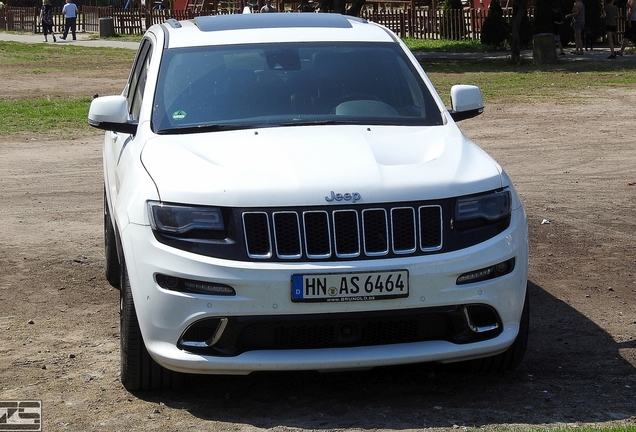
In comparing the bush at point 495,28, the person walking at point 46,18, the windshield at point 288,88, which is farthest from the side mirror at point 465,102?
the person walking at point 46,18

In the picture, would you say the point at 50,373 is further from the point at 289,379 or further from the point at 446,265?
the point at 446,265

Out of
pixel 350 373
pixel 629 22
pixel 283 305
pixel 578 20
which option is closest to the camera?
pixel 283 305

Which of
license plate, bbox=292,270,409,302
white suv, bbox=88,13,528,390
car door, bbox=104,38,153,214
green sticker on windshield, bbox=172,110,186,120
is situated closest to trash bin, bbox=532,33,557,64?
car door, bbox=104,38,153,214

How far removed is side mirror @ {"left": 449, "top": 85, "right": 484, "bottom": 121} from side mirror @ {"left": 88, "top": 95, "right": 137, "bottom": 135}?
1803 mm

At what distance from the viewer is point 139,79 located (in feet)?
22.4

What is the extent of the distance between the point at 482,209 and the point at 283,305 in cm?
102

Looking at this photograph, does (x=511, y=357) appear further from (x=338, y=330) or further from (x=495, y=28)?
(x=495, y=28)

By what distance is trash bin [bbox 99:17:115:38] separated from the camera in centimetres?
4578

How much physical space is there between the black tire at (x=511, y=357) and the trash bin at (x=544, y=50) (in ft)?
72.9

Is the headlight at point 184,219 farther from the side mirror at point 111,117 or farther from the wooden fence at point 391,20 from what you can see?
the wooden fence at point 391,20

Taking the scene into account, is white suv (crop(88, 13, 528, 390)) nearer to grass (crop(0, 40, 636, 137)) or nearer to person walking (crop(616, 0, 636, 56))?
grass (crop(0, 40, 636, 137))

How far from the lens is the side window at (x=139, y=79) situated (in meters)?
6.48

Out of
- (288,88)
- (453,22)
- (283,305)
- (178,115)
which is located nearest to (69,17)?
(453,22)

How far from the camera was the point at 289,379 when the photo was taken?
5.37 m
